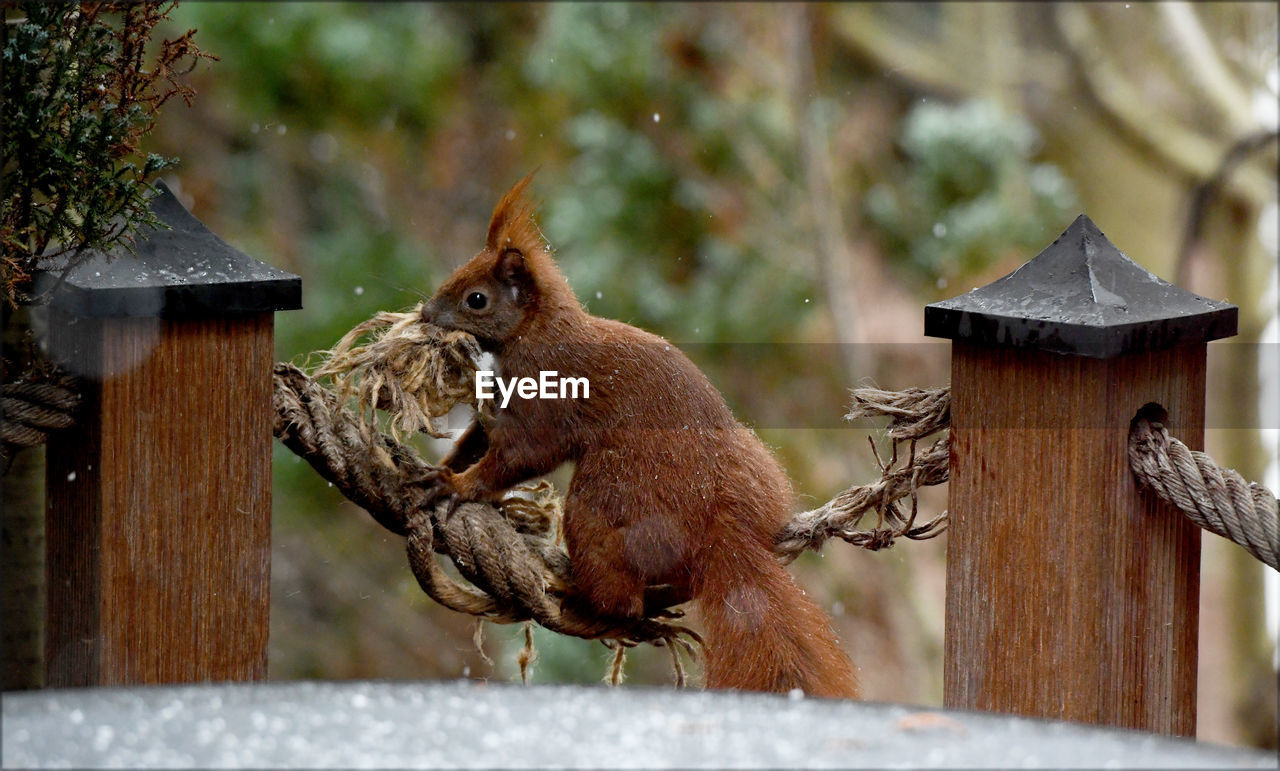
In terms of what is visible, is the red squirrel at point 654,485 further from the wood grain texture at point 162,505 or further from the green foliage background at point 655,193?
the green foliage background at point 655,193

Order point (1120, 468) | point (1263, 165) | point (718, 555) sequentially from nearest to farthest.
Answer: point (1120, 468) < point (718, 555) < point (1263, 165)

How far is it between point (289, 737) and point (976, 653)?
64 cm

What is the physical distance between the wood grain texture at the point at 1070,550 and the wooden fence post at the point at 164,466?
0.58 m

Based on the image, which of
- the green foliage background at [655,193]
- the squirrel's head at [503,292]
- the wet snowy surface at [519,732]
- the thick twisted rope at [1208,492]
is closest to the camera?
the wet snowy surface at [519,732]

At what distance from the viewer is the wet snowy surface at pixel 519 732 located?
60 centimetres

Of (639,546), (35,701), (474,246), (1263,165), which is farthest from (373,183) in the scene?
(35,701)

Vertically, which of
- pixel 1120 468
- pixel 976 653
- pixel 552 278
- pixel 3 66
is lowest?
pixel 976 653

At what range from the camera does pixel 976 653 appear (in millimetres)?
1114

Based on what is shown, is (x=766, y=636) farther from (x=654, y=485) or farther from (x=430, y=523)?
(x=430, y=523)

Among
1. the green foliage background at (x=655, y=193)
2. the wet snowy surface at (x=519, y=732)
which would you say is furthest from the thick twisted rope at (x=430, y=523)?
the green foliage background at (x=655, y=193)

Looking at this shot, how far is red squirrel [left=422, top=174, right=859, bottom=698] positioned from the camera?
4.03 feet

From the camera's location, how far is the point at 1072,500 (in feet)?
3.48

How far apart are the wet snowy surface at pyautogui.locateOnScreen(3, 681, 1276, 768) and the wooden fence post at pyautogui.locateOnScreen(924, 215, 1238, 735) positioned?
413mm

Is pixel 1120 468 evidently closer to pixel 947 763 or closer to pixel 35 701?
pixel 947 763
